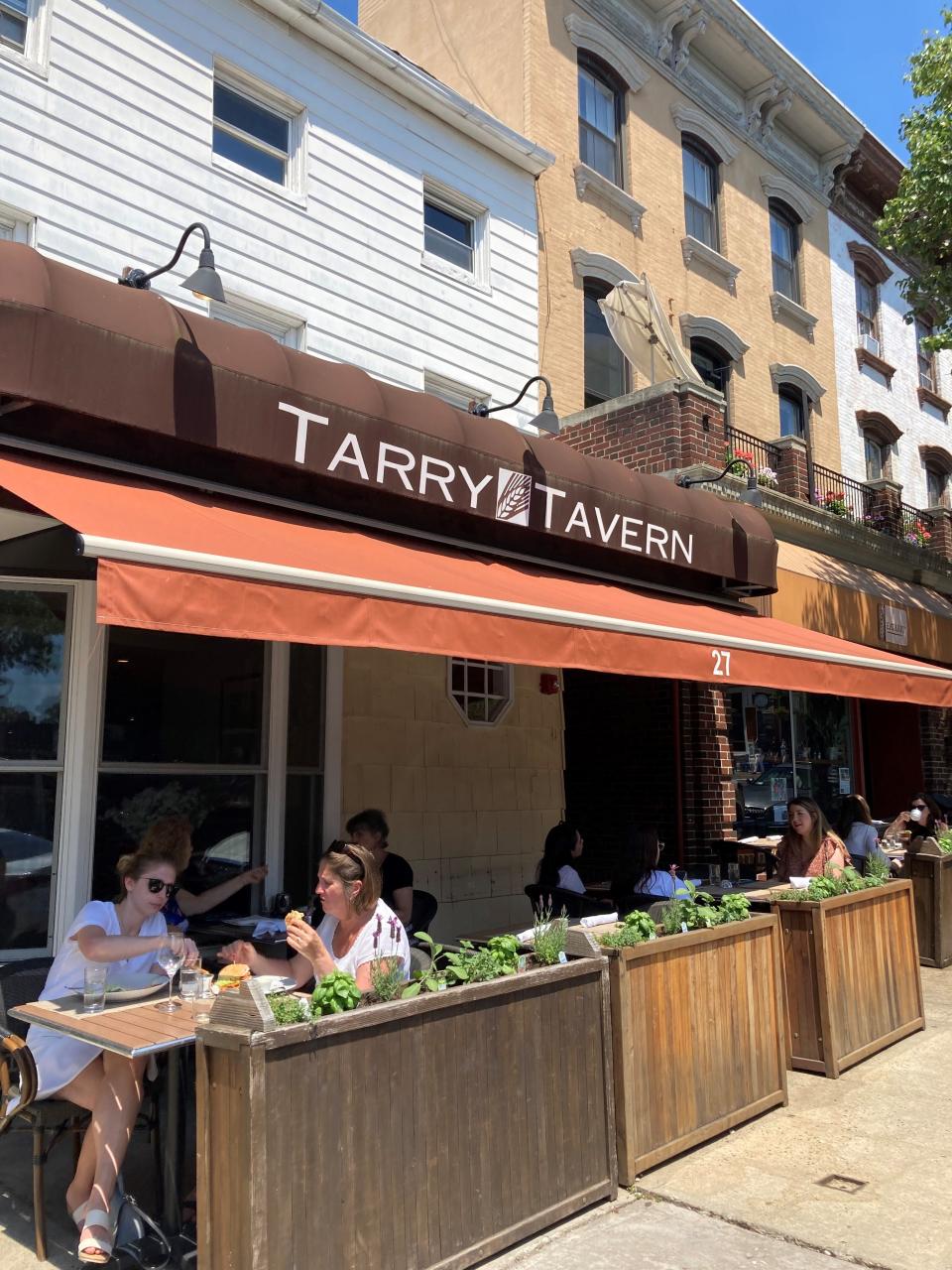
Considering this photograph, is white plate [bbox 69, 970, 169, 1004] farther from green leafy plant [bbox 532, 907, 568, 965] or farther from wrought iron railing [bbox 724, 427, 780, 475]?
wrought iron railing [bbox 724, 427, 780, 475]

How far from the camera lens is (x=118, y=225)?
756 cm

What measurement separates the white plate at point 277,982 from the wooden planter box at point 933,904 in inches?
237

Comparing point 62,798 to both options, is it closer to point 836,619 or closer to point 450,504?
point 450,504

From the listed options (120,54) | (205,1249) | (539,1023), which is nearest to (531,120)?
(120,54)

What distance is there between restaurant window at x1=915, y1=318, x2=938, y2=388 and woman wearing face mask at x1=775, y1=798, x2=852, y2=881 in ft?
Answer: 48.2

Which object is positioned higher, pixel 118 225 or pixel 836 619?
pixel 118 225

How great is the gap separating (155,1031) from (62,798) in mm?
2892

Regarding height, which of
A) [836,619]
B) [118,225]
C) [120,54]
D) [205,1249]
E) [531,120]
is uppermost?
[531,120]

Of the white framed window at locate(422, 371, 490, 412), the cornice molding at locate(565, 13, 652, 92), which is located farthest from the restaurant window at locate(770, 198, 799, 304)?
the white framed window at locate(422, 371, 490, 412)

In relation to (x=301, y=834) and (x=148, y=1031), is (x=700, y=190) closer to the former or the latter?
(x=301, y=834)

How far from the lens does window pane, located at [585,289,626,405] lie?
12.5 m

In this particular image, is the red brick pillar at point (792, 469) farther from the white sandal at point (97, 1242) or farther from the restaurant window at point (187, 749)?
the white sandal at point (97, 1242)

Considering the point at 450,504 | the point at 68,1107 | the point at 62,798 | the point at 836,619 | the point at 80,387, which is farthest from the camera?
the point at 836,619

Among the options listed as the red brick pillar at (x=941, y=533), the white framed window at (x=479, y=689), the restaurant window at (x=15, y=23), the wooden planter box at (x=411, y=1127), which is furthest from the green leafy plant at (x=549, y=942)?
the red brick pillar at (x=941, y=533)
